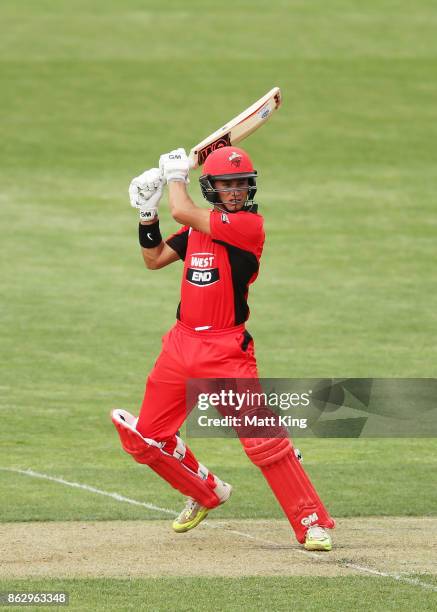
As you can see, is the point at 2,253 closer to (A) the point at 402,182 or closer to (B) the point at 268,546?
(A) the point at 402,182

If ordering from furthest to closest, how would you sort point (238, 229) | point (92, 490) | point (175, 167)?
point (92, 490), point (175, 167), point (238, 229)

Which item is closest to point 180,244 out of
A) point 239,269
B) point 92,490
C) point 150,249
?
point 150,249

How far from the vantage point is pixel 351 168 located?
22.8 metres

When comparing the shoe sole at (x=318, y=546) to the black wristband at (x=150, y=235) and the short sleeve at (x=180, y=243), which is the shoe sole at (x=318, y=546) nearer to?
the short sleeve at (x=180, y=243)

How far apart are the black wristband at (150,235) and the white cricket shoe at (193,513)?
5.24ft

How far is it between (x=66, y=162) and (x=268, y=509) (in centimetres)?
1470

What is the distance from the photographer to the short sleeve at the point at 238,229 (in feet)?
26.0

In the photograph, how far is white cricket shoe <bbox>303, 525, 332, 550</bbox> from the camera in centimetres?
783

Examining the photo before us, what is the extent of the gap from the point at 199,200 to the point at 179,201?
482 inches

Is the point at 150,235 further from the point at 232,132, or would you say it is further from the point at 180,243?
the point at 232,132

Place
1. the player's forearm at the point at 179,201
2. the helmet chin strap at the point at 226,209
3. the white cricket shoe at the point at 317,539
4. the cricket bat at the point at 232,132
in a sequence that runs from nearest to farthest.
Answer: the white cricket shoe at the point at 317,539
the player's forearm at the point at 179,201
the helmet chin strap at the point at 226,209
the cricket bat at the point at 232,132

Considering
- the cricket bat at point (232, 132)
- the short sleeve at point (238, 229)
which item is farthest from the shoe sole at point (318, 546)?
the cricket bat at point (232, 132)

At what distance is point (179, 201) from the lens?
8.01 metres

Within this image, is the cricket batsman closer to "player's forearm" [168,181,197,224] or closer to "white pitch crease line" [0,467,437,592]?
"player's forearm" [168,181,197,224]
